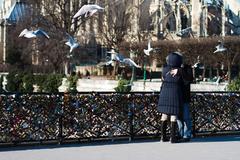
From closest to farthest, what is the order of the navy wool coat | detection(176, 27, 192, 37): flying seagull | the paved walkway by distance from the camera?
the paved walkway
the navy wool coat
detection(176, 27, 192, 37): flying seagull

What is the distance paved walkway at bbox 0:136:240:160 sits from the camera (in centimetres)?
909

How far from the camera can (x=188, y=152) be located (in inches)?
379

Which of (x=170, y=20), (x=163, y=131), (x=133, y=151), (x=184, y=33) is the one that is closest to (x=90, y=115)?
(x=133, y=151)

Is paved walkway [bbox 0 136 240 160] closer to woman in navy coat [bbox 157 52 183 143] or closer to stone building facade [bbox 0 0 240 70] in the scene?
woman in navy coat [bbox 157 52 183 143]

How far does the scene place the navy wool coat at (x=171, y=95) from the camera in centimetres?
1040

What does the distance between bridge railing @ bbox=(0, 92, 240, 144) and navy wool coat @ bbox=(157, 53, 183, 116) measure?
2.21ft

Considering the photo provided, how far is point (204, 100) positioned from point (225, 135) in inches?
40.0

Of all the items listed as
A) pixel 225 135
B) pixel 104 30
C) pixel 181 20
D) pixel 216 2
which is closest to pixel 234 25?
pixel 216 2

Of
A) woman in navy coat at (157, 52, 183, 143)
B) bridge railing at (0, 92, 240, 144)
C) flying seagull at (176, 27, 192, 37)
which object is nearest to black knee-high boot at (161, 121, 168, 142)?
woman in navy coat at (157, 52, 183, 143)

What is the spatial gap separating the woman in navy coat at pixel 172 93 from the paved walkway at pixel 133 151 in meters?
0.50

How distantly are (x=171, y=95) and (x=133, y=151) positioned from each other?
1.46 meters

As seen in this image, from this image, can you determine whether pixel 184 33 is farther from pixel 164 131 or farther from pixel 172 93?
pixel 172 93

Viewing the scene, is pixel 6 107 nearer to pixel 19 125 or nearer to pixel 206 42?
pixel 19 125

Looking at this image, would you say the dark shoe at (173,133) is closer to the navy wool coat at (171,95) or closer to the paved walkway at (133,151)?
the paved walkway at (133,151)
